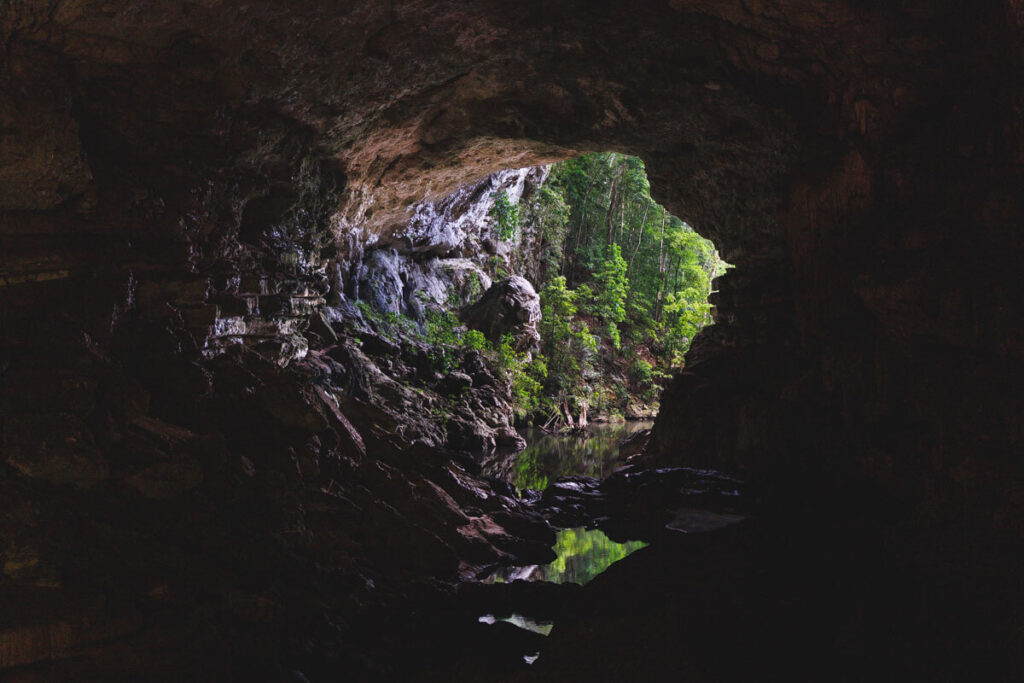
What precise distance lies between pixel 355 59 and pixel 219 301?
138 inches

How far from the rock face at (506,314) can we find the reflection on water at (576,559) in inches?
416

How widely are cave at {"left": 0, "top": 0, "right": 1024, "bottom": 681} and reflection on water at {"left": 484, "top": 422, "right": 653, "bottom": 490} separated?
4.27 meters

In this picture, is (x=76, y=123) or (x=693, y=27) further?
(x=693, y=27)

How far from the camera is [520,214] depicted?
2428 cm

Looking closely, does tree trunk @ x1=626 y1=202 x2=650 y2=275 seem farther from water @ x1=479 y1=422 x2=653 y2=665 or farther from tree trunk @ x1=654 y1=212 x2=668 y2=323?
water @ x1=479 y1=422 x2=653 y2=665

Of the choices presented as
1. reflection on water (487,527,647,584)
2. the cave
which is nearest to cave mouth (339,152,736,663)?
reflection on water (487,527,647,584)

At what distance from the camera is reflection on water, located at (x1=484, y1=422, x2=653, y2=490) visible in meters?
14.6

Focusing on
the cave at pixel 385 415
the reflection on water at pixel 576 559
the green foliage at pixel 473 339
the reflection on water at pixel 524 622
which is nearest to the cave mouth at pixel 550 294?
the green foliage at pixel 473 339

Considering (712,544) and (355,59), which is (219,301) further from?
(712,544)

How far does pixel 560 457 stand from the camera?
17578 millimetres

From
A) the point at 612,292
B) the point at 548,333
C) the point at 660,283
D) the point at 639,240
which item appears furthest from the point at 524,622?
the point at 639,240

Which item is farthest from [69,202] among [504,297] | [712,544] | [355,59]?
[504,297]

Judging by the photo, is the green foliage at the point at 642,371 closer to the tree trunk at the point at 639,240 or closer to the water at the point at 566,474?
the water at the point at 566,474

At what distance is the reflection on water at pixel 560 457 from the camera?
48.0ft
